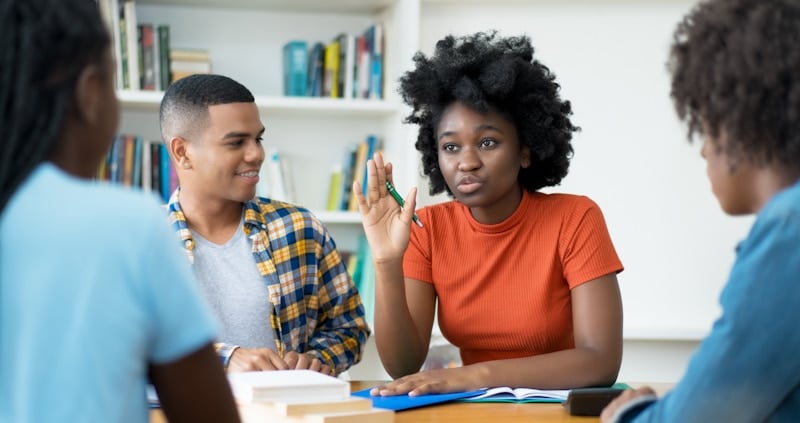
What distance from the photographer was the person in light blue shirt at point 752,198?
103 centimetres

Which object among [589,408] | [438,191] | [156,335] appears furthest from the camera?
[438,191]

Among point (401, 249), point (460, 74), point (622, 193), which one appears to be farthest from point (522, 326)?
point (622, 193)

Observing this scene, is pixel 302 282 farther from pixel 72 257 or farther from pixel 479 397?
pixel 72 257

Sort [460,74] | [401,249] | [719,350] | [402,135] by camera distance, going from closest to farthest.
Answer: [719,350] < [401,249] < [460,74] < [402,135]

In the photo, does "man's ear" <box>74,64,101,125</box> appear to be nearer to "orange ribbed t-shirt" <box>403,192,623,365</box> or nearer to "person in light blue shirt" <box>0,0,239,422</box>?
"person in light blue shirt" <box>0,0,239,422</box>

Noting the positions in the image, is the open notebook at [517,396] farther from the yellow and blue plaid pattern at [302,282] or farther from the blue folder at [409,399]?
the yellow and blue plaid pattern at [302,282]

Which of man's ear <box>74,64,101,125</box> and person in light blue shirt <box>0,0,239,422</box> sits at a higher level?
man's ear <box>74,64,101,125</box>

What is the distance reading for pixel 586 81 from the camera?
3596 mm

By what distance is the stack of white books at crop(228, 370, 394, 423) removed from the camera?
55.7 inches

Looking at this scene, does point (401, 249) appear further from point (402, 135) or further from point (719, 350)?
point (402, 135)

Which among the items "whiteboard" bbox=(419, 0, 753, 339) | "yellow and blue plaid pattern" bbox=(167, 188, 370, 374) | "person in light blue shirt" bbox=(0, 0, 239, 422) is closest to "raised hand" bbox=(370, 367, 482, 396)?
"yellow and blue plaid pattern" bbox=(167, 188, 370, 374)

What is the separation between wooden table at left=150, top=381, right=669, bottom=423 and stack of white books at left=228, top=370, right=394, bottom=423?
5.6 inches

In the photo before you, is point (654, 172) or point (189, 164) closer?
point (189, 164)

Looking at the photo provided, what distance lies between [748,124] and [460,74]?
1145mm
